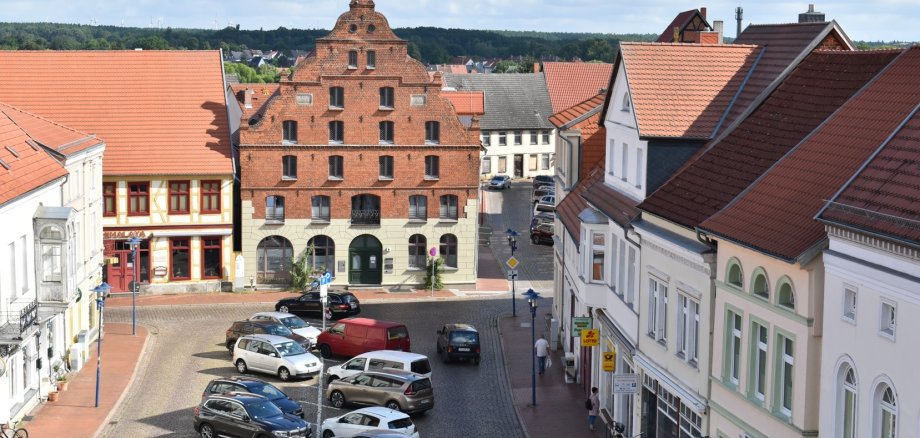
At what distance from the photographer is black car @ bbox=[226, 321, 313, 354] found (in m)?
50.0

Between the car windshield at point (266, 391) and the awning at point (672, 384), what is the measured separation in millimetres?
11555

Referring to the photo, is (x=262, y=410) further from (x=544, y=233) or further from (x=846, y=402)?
(x=544, y=233)

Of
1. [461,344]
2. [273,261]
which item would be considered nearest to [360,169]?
[273,261]

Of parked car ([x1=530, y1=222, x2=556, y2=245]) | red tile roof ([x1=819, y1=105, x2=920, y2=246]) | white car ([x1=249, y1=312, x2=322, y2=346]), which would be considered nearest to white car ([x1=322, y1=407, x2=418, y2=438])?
white car ([x1=249, y1=312, x2=322, y2=346])

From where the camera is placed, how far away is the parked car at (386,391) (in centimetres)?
4125

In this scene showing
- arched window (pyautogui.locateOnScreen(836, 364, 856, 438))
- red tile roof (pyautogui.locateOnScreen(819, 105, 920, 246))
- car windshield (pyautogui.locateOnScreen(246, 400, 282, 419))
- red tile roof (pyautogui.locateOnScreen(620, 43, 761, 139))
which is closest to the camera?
red tile roof (pyautogui.locateOnScreen(819, 105, 920, 246))

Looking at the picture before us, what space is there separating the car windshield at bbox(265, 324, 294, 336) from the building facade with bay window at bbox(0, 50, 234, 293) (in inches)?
579

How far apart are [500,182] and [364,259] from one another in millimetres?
44071

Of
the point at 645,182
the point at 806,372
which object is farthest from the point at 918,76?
the point at 645,182

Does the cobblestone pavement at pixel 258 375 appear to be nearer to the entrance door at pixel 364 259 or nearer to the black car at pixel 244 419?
the black car at pixel 244 419

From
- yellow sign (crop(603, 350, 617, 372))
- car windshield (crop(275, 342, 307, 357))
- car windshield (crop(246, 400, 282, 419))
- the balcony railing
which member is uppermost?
the balcony railing

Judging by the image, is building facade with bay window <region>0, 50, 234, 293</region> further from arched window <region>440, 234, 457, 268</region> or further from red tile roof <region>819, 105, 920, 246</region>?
red tile roof <region>819, 105, 920, 246</region>

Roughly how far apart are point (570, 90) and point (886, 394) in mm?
94599

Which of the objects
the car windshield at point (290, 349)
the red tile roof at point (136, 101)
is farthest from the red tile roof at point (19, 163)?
the red tile roof at point (136, 101)
